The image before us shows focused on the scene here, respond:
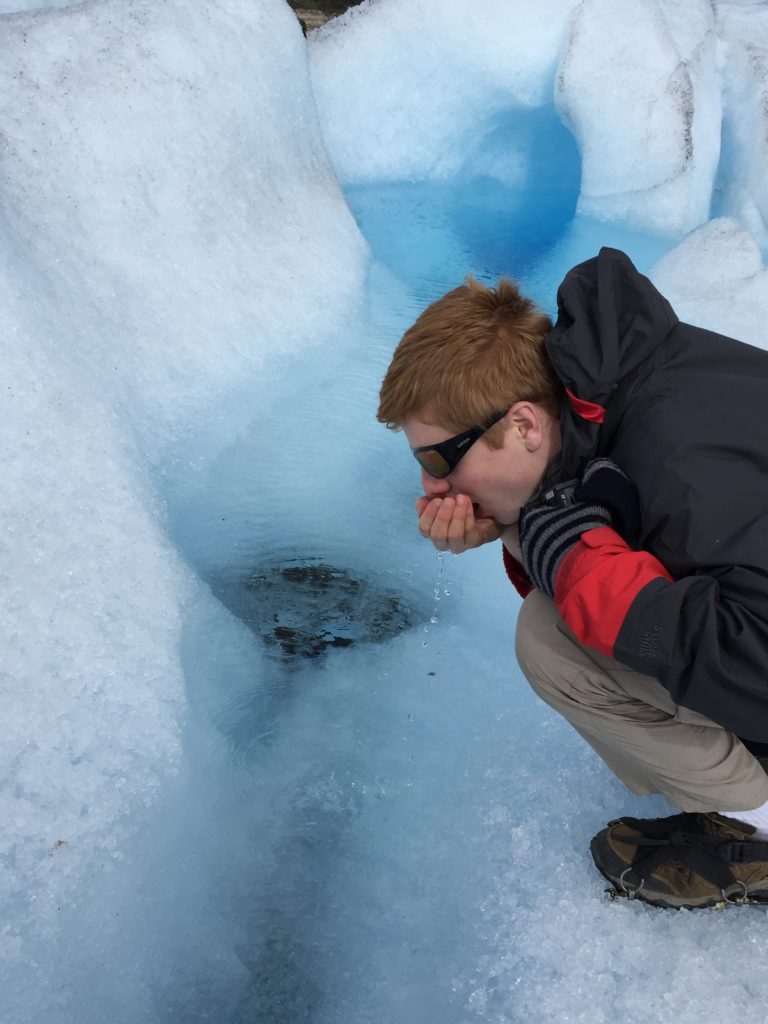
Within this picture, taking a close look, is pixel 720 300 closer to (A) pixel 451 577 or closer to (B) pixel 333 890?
(A) pixel 451 577

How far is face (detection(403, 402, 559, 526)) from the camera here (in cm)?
133

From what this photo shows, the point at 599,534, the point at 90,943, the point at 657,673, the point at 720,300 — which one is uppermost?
the point at 599,534

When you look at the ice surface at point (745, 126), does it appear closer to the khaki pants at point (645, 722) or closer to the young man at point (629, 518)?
the young man at point (629, 518)

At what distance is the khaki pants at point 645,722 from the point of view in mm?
1290

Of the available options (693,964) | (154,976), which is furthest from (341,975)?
(693,964)

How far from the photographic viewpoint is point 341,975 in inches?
55.8

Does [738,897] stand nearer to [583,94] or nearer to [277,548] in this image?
[277,548]

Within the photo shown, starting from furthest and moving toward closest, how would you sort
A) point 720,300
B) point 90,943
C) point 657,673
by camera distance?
point 720,300, point 90,943, point 657,673

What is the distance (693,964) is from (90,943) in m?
0.85

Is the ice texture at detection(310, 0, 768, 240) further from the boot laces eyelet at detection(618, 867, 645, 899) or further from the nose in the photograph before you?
the boot laces eyelet at detection(618, 867, 645, 899)

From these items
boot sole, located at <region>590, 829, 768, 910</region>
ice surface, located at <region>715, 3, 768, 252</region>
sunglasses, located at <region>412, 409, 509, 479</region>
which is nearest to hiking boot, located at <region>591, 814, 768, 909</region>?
boot sole, located at <region>590, 829, 768, 910</region>

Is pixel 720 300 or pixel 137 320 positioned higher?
pixel 137 320

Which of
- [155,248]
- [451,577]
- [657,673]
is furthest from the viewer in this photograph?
[155,248]

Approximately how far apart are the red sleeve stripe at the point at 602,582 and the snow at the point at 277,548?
0.54 meters
